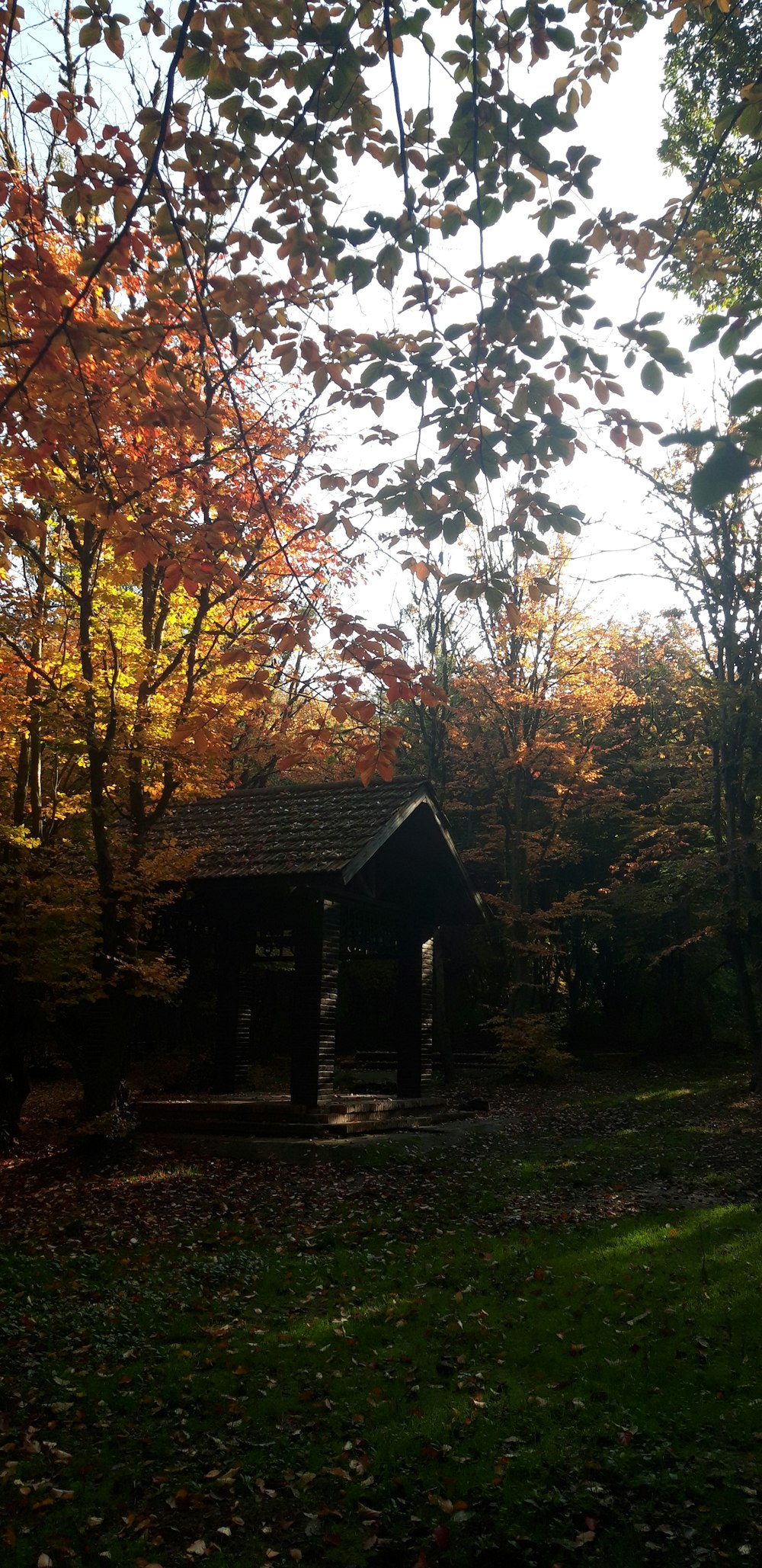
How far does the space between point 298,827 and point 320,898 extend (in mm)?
1652

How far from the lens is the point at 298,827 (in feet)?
47.8

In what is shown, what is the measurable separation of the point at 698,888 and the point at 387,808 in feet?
27.5

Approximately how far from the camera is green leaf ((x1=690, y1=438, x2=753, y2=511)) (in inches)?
92.0

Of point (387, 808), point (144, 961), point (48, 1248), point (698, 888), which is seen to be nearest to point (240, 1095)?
point (144, 961)

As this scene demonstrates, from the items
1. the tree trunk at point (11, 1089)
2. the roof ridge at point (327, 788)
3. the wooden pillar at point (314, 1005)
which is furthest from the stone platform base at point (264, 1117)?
the roof ridge at point (327, 788)

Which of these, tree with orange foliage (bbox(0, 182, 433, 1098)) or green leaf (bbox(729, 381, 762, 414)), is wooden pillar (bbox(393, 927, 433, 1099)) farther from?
green leaf (bbox(729, 381, 762, 414))

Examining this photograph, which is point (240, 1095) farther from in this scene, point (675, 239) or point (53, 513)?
point (675, 239)

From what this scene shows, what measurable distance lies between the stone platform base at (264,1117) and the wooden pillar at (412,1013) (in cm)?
196

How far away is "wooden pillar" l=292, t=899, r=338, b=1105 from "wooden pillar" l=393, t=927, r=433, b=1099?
11.0ft

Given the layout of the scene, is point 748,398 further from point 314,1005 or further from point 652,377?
point 314,1005

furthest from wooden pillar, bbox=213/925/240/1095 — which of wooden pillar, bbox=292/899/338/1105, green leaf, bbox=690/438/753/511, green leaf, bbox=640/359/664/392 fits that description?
green leaf, bbox=690/438/753/511

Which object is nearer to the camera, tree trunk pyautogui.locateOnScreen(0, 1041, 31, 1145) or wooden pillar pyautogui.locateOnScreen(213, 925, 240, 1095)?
tree trunk pyautogui.locateOnScreen(0, 1041, 31, 1145)

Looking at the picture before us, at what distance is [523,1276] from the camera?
776 cm

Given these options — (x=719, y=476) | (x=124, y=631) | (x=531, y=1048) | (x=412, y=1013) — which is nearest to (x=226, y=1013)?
(x=412, y=1013)
